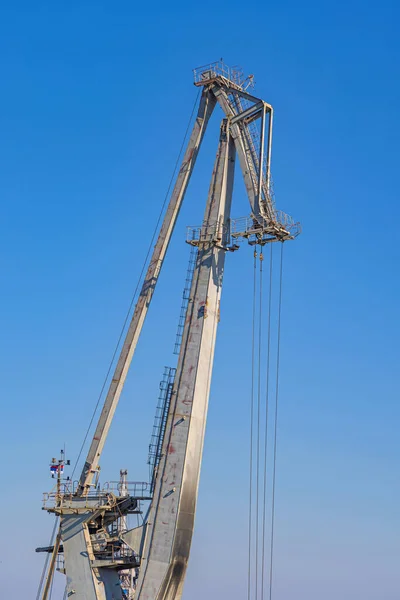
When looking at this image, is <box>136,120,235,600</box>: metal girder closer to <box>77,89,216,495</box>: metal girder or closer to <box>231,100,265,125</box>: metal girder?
<box>231,100,265,125</box>: metal girder

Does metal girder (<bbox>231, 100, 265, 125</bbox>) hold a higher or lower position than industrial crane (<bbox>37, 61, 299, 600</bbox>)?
higher

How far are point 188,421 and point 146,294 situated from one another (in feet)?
22.4

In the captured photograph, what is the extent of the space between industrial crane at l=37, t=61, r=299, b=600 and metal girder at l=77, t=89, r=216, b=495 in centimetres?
5

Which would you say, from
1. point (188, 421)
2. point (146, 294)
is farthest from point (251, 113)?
point (188, 421)

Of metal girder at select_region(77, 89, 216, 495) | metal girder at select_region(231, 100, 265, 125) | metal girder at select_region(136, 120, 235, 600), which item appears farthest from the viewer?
metal girder at select_region(77, 89, 216, 495)

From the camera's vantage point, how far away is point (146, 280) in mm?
43094

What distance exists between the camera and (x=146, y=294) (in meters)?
42.9

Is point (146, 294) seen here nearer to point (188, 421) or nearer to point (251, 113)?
point (188, 421)

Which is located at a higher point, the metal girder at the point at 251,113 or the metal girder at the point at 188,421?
the metal girder at the point at 251,113

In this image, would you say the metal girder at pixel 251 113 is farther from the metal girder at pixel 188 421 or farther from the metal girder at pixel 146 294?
the metal girder at pixel 146 294

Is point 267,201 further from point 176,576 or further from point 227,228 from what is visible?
point 176,576

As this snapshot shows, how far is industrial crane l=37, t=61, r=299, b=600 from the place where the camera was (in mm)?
38531

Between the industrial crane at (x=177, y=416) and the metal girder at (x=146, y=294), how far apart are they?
5 centimetres

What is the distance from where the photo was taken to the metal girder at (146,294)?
4197 cm
